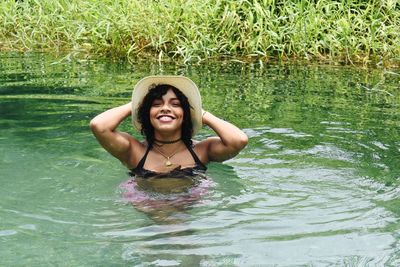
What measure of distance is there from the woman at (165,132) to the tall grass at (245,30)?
4.66m

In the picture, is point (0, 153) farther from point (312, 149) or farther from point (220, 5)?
point (220, 5)

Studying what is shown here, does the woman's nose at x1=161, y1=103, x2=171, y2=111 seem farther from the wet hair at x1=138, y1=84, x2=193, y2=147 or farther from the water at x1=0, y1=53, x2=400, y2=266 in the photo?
the water at x1=0, y1=53, x2=400, y2=266

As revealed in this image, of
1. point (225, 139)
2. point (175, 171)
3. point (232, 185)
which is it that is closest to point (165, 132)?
point (175, 171)

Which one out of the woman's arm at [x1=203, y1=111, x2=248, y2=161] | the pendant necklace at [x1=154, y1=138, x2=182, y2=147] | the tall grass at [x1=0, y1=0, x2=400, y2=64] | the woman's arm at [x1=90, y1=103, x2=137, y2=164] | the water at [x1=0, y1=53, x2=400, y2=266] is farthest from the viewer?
the tall grass at [x1=0, y1=0, x2=400, y2=64]

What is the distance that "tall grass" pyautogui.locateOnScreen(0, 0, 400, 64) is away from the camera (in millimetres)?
8953

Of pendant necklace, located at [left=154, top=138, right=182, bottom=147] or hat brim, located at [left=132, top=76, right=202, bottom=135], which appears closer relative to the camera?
hat brim, located at [left=132, top=76, right=202, bottom=135]

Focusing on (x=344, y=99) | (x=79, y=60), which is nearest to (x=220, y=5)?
(x=79, y=60)

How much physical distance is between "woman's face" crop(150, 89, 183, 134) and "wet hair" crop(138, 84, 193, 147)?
2 cm

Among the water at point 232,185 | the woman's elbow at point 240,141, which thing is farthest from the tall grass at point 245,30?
the woman's elbow at point 240,141

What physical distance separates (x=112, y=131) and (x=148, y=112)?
25cm

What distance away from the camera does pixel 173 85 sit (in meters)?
4.07

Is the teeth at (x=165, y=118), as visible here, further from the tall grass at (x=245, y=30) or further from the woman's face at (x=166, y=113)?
→ the tall grass at (x=245, y=30)

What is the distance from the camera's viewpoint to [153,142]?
4.27m

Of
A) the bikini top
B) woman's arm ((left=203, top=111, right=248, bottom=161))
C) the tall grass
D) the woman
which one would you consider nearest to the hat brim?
the woman
